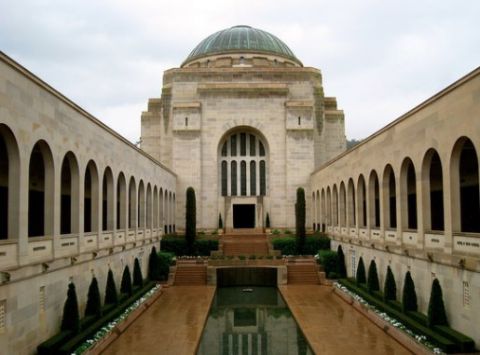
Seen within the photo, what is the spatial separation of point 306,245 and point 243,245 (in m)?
4.55

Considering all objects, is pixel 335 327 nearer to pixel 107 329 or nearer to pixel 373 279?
pixel 373 279

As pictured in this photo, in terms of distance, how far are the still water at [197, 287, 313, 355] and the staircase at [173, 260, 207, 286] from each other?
142 inches

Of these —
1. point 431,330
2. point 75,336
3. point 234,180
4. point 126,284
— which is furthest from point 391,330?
point 234,180

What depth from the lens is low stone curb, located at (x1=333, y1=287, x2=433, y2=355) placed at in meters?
15.7

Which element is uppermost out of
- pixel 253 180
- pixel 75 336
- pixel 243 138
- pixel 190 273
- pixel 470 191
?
pixel 243 138

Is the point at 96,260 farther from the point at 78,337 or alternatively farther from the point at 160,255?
the point at 160,255

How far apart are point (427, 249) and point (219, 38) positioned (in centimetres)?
4464

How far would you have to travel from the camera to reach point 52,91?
55.4 feet

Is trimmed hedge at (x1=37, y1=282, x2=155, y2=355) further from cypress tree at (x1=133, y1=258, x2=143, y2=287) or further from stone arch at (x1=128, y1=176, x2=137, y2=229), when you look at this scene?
stone arch at (x1=128, y1=176, x2=137, y2=229)

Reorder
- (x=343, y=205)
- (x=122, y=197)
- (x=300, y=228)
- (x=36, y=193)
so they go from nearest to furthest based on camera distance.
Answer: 1. (x=36, y=193)
2. (x=122, y=197)
3. (x=343, y=205)
4. (x=300, y=228)

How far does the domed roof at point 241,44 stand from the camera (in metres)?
56.6

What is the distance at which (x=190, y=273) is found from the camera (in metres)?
32.5

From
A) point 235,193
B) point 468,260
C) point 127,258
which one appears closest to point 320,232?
point 235,193

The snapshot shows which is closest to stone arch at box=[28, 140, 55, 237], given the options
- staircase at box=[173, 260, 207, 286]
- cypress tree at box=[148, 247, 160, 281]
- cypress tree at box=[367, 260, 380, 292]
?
cypress tree at box=[148, 247, 160, 281]
